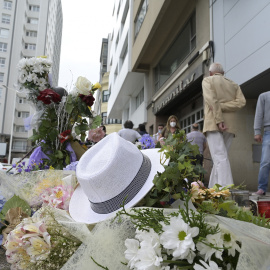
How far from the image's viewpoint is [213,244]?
2.42 feet

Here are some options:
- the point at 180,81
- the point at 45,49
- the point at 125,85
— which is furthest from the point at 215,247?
the point at 45,49

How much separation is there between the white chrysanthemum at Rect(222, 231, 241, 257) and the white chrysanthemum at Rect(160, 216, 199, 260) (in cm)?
10

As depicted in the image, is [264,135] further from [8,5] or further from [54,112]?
A: [8,5]

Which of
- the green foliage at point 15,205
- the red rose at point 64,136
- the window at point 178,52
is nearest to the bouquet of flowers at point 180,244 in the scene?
the green foliage at point 15,205

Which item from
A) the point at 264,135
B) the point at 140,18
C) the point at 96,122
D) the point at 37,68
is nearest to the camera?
the point at 37,68

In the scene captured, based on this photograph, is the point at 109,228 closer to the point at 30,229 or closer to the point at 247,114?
the point at 30,229

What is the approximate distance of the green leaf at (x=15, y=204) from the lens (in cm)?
149

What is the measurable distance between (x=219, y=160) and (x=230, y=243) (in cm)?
→ 330

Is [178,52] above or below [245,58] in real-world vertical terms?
above

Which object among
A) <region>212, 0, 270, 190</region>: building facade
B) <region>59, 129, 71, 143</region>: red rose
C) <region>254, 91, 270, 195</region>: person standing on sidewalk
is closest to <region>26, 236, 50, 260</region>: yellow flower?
<region>59, 129, 71, 143</region>: red rose

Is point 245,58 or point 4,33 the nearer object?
point 245,58

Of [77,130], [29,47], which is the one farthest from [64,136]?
[29,47]

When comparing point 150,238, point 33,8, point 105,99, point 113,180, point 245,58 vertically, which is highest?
point 33,8

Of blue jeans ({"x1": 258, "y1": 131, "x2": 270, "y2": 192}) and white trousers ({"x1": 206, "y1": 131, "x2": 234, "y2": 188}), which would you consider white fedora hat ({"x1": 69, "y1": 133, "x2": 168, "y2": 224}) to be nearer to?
white trousers ({"x1": 206, "y1": 131, "x2": 234, "y2": 188})
